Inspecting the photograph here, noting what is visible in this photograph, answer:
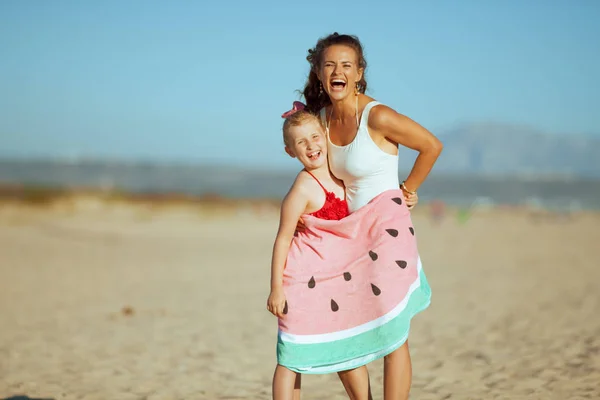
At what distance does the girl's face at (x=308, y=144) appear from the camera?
9.77 ft

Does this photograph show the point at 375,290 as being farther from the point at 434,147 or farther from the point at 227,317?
the point at 227,317

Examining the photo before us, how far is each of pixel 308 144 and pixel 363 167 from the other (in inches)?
11.5

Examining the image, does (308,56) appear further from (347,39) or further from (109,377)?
(109,377)

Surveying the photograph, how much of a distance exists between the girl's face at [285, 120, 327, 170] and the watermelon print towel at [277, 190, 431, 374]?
28 cm

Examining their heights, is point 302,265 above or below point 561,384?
above

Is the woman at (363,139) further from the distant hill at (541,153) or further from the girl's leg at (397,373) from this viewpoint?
the distant hill at (541,153)

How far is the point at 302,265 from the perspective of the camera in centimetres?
294

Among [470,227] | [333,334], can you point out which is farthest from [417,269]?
[470,227]

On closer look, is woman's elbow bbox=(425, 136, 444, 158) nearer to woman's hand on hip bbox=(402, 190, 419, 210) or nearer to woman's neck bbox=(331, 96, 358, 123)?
woman's hand on hip bbox=(402, 190, 419, 210)

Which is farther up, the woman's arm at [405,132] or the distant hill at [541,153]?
the distant hill at [541,153]

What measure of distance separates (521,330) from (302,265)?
15.2ft

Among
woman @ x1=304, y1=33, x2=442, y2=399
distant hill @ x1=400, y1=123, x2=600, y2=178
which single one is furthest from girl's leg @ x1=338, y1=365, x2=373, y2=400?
distant hill @ x1=400, y1=123, x2=600, y2=178

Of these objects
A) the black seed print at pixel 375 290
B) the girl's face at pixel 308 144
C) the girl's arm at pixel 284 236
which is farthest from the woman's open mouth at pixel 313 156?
the black seed print at pixel 375 290

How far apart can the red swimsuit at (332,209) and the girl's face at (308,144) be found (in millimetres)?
81
